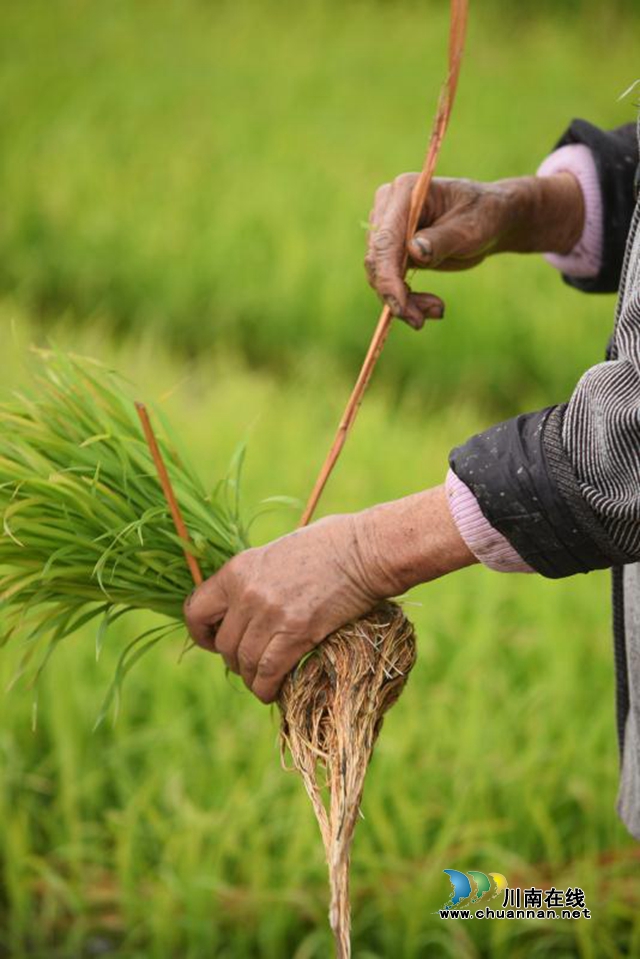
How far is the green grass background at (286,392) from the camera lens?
2242 mm

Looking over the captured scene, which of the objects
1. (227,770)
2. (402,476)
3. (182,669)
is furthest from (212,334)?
(227,770)

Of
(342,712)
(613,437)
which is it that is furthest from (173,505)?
(613,437)

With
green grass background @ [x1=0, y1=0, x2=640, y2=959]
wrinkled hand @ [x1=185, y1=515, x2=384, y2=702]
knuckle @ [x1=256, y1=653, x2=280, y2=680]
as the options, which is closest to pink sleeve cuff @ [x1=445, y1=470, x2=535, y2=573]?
wrinkled hand @ [x1=185, y1=515, x2=384, y2=702]

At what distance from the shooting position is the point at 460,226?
5.29 feet

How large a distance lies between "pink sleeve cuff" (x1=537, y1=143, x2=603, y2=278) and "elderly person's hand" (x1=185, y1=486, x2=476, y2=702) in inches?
24.9

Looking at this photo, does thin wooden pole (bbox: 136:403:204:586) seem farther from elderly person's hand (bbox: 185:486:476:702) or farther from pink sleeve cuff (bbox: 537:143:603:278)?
pink sleeve cuff (bbox: 537:143:603:278)

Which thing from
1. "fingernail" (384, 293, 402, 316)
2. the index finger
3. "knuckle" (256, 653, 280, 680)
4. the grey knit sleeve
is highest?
"fingernail" (384, 293, 402, 316)

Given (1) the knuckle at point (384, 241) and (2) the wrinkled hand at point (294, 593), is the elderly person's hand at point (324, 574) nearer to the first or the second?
(2) the wrinkled hand at point (294, 593)

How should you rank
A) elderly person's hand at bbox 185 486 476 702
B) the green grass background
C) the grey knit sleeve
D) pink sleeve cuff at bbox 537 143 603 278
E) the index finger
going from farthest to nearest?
the green grass background
pink sleeve cuff at bbox 537 143 603 278
the index finger
elderly person's hand at bbox 185 486 476 702
the grey knit sleeve

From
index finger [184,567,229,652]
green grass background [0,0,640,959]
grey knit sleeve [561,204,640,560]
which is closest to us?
grey knit sleeve [561,204,640,560]

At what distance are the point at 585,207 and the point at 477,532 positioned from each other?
2.27 ft

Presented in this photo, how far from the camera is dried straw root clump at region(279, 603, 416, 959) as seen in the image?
4.51ft

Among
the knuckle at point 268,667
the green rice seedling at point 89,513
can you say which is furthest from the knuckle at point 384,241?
the knuckle at point 268,667

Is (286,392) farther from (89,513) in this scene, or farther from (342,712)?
(342,712)
